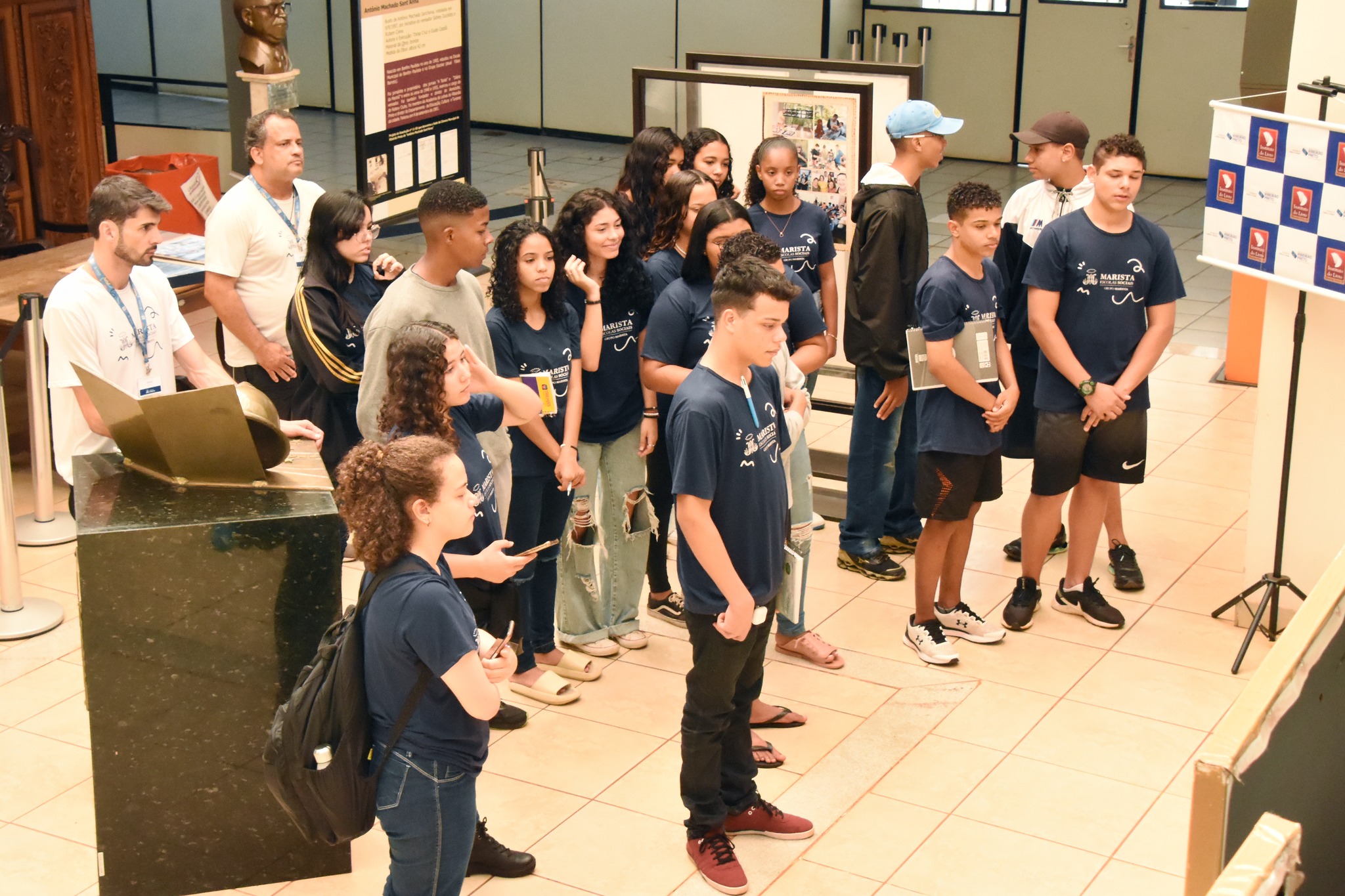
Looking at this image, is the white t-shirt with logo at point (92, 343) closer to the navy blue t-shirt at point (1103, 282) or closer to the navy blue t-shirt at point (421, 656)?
the navy blue t-shirt at point (421, 656)

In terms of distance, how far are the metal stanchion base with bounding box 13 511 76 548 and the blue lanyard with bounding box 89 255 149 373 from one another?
1667 millimetres

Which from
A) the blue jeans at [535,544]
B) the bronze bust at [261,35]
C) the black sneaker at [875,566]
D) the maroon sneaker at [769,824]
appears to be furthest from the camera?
the bronze bust at [261,35]

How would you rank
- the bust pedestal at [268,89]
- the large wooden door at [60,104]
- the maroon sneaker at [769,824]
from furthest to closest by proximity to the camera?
the large wooden door at [60,104] < the bust pedestal at [268,89] < the maroon sneaker at [769,824]

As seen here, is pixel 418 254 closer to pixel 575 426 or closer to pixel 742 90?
pixel 742 90

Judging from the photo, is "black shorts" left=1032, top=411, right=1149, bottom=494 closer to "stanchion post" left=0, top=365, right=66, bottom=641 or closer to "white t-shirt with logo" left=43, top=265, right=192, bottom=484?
"white t-shirt with logo" left=43, top=265, right=192, bottom=484

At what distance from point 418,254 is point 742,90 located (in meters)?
5.39

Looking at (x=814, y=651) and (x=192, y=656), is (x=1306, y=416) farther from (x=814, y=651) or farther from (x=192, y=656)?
(x=192, y=656)

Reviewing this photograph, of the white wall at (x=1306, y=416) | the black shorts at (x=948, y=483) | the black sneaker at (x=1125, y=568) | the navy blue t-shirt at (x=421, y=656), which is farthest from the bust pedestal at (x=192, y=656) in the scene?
the white wall at (x=1306, y=416)

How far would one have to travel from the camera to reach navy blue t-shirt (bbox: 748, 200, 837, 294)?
558cm

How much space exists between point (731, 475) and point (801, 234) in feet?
6.99

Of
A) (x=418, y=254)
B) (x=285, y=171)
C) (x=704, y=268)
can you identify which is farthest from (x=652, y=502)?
(x=418, y=254)

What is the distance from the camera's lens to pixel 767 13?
48.0 ft

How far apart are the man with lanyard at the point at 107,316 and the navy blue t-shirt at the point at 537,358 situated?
0.90m

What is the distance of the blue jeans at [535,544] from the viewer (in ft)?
15.5
